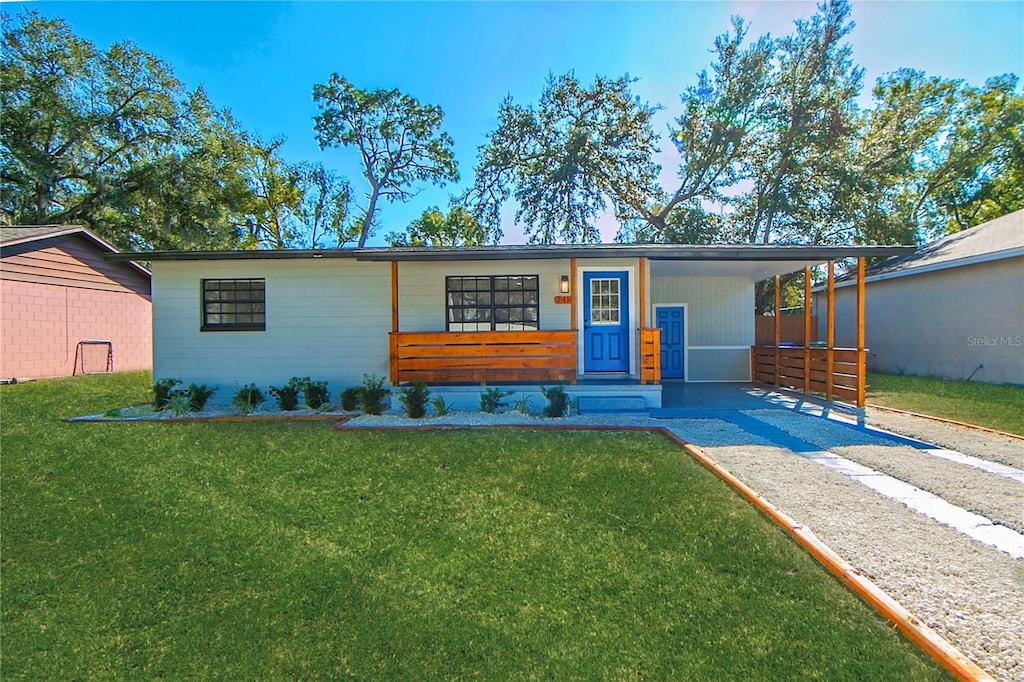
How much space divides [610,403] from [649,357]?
104cm

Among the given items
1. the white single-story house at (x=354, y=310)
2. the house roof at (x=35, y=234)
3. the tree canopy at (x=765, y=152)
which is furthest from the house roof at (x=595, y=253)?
the tree canopy at (x=765, y=152)

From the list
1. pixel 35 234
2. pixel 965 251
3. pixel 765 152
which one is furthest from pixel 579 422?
pixel 765 152

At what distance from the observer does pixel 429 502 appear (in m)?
Result: 4.04

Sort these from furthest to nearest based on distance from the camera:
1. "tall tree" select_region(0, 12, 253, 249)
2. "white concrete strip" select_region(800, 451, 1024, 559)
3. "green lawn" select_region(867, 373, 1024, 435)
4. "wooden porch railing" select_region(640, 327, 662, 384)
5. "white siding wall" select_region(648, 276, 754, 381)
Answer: "tall tree" select_region(0, 12, 253, 249), "white siding wall" select_region(648, 276, 754, 381), "wooden porch railing" select_region(640, 327, 662, 384), "green lawn" select_region(867, 373, 1024, 435), "white concrete strip" select_region(800, 451, 1024, 559)

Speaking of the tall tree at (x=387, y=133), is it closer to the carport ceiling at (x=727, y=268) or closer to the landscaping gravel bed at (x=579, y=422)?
the carport ceiling at (x=727, y=268)

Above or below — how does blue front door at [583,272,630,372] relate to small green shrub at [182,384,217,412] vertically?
above

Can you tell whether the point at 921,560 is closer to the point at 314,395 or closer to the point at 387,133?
the point at 314,395

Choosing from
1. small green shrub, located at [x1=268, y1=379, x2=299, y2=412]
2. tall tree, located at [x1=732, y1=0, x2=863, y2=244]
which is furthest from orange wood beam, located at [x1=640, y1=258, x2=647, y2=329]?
tall tree, located at [x1=732, y1=0, x2=863, y2=244]

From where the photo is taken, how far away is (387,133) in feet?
77.5

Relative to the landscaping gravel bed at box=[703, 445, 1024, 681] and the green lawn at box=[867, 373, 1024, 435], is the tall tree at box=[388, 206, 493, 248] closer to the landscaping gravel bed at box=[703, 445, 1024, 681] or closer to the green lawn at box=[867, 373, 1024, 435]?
the green lawn at box=[867, 373, 1024, 435]

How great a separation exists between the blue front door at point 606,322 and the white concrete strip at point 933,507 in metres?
3.88

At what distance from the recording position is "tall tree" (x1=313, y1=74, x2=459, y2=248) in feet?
76.1
